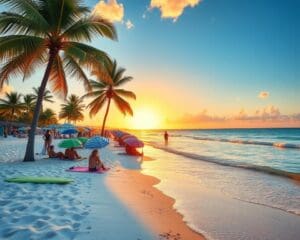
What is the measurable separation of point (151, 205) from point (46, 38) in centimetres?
966

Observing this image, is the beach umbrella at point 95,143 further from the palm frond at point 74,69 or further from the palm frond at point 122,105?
the palm frond at point 122,105

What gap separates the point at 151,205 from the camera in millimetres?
6703

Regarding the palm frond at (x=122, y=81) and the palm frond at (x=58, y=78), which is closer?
the palm frond at (x=58, y=78)

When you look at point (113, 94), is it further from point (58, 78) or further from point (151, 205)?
point (151, 205)

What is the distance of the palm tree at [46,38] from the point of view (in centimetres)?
1148

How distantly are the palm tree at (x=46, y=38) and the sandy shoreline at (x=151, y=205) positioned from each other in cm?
601

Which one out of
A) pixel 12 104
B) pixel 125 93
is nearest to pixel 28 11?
pixel 125 93

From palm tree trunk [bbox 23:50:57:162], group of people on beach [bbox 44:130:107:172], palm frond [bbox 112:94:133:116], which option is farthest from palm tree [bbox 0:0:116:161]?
palm frond [bbox 112:94:133:116]

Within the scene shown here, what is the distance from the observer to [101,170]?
11258 millimetres

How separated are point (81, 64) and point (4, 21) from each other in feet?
12.2

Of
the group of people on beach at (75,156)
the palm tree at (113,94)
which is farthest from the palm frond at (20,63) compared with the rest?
the palm tree at (113,94)

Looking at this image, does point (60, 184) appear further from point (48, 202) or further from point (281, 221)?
point (281, 221)

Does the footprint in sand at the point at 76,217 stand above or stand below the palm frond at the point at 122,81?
below

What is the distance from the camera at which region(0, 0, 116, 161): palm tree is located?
11.5 meters
